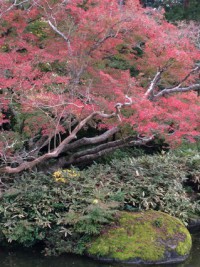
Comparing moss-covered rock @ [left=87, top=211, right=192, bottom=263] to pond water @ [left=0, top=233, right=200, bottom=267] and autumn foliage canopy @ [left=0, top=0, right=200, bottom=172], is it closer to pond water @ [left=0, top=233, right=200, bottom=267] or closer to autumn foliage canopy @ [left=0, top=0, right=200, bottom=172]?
pond water @ [left=0, top=233, right=200, bottom=267]

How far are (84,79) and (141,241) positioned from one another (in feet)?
15.1

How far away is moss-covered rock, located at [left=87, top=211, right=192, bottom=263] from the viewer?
26.8ft

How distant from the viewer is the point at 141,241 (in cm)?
834

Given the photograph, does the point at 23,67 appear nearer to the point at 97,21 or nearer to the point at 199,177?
the point at 97,21

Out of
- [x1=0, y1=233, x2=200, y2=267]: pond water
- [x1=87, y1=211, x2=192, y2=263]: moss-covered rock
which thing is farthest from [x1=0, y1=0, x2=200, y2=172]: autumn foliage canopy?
[x1=87, y1=211, x2=192, y2=263]: moss-covered rock

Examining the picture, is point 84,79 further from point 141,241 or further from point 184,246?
point 184,246

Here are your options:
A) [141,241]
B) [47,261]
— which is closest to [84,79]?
[141,241]

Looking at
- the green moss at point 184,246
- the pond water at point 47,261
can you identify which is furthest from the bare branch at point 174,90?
the pond water at point 47,261

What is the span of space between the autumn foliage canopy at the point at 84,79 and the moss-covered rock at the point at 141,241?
6.48 ft

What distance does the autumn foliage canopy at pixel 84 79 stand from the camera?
9.27 meters

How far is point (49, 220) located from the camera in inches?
342

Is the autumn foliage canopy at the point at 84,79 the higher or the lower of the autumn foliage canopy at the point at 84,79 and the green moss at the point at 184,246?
the higher

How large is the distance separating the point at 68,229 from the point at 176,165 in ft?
14.4

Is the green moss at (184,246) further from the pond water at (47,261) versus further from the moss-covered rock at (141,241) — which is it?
the pond water at (47,261)
